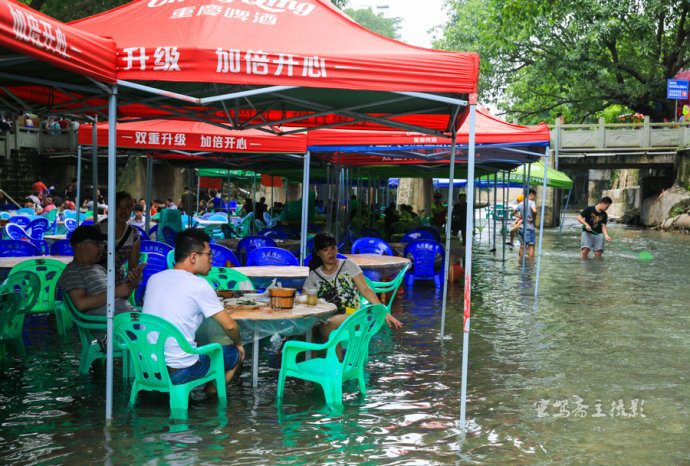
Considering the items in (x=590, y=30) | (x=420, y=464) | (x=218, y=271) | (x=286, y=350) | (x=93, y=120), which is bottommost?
(x=420, y=464)

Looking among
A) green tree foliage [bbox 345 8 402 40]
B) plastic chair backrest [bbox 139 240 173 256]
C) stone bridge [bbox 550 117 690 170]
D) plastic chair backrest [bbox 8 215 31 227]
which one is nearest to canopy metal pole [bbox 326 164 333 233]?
plastic chair backrest [bbox 139 240 173 256]

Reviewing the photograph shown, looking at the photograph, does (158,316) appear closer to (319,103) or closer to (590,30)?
(319,103)

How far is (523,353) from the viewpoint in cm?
726

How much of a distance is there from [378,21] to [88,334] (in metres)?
110

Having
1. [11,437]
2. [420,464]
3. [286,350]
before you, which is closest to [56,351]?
[11,437]

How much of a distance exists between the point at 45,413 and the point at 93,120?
4.03 metres

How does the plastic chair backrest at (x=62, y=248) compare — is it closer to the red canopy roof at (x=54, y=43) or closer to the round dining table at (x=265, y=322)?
the round dining table at (x=265, y=322)

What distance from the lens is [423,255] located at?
12016mm

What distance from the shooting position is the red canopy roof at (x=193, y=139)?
359 inches

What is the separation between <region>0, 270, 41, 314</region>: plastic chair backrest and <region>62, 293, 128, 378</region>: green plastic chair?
62 centimetres

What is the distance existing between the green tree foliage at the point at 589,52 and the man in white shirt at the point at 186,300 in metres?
24.6

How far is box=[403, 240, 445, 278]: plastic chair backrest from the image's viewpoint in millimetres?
11844

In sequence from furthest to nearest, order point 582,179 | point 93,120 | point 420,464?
point 582,179 < point 93,120 < point 420,464

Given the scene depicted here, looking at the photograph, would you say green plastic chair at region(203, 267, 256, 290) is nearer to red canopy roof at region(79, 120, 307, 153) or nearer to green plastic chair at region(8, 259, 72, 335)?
green plastic chair at region(8, 259, 72, 335)
